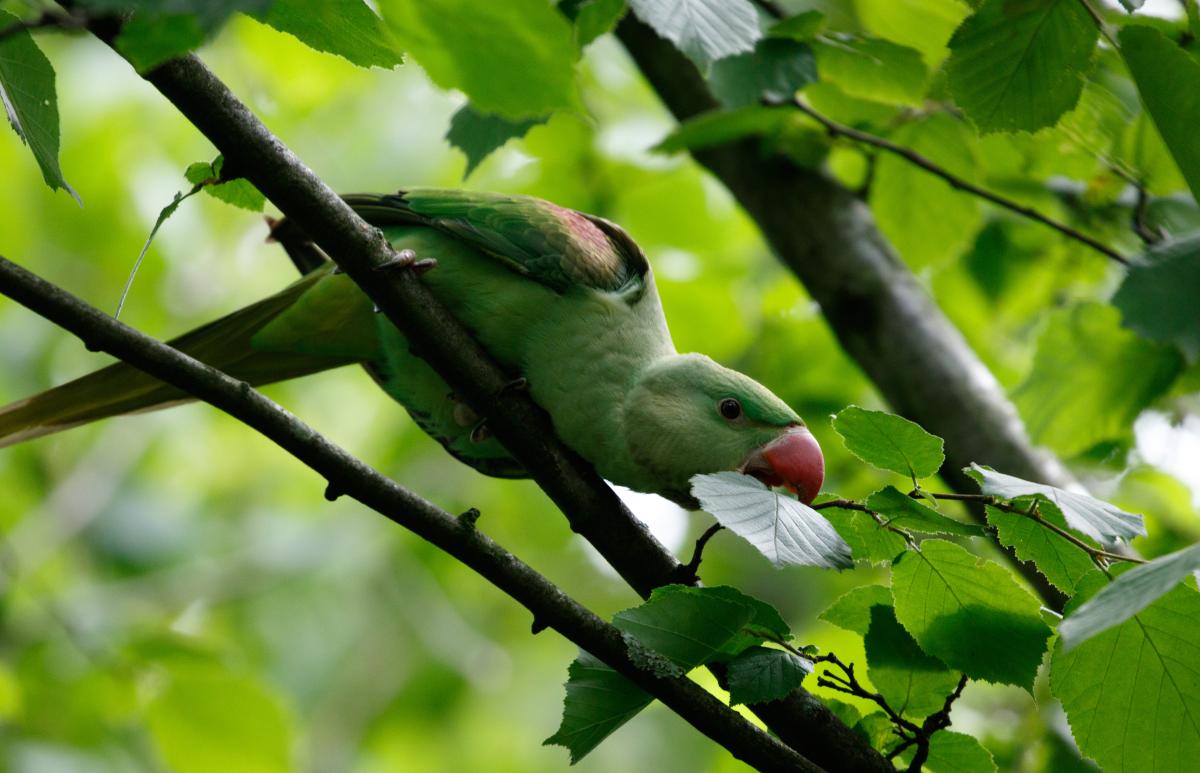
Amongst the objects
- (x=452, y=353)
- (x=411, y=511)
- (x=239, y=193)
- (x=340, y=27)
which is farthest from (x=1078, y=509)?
(x=239, y=193)

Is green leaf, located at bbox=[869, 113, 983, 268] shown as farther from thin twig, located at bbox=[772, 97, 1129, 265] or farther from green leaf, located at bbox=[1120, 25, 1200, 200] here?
green leaf, located at bbox=[1120, 25, 1200, 200]

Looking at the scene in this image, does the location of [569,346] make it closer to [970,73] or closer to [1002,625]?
[970,73]

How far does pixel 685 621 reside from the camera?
1.95 m

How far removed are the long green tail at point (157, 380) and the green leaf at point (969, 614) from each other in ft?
7.23

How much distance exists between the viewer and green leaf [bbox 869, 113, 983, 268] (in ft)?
11.8

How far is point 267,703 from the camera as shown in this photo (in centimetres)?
393

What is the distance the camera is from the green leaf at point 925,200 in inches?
142

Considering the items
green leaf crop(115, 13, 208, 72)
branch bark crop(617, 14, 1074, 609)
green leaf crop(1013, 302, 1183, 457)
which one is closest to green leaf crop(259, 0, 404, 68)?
green leaf crop(115, 13, 208, 72)

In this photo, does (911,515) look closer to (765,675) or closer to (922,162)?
(765,675)

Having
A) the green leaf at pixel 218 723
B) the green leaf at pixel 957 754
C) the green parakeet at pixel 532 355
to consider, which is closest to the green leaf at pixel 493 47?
the green leaf at pixel 957 754

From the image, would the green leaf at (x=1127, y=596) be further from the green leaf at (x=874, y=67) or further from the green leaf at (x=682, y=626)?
the green leaf at (x=874, y=67)

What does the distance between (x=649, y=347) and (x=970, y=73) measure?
1.30 m

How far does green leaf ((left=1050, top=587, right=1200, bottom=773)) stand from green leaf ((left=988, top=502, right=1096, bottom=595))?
0.39 ft

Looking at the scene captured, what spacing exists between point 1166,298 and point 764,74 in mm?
1253
